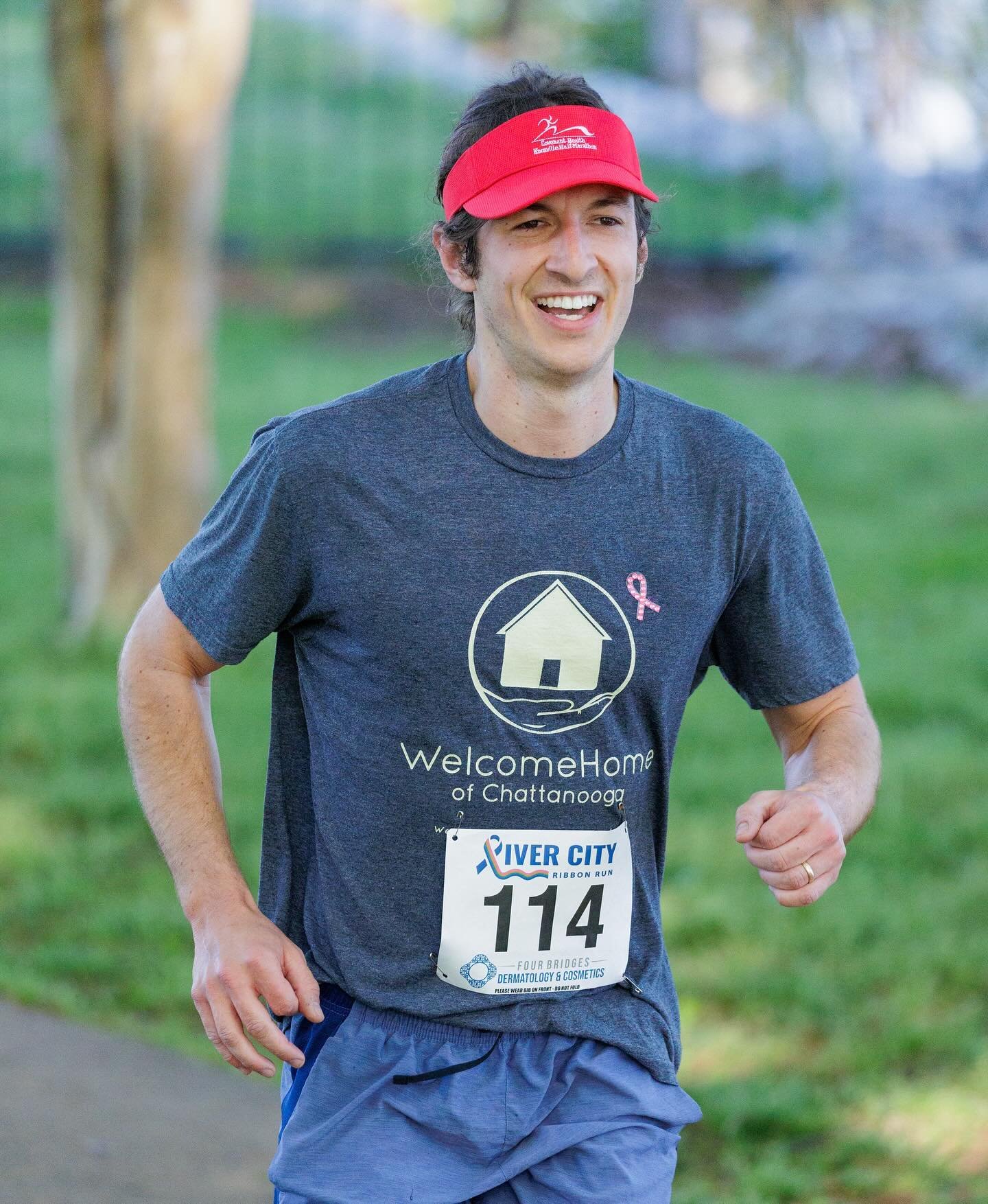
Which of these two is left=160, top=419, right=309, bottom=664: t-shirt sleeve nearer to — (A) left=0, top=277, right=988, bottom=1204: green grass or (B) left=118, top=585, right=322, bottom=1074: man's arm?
(B) left=118, top=585, right=322, bottom=1074: man's arm

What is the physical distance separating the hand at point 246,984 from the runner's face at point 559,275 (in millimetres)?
909

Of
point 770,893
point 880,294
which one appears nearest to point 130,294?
point 770,893

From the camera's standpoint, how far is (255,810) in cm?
602

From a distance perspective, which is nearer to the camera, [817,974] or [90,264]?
[817,974]

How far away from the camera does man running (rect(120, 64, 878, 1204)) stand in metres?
2.39

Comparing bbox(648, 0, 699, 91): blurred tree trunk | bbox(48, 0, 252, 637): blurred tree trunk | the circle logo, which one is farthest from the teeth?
bbox(648, 0, 699, 91): blurred tree trunk

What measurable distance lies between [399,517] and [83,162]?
5.86 metres

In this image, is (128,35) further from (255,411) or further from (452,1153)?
(452,1153)

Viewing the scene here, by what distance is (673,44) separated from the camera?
848 inches

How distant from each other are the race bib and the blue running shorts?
0.09 meters

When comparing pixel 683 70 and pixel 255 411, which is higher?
pixel 683 70

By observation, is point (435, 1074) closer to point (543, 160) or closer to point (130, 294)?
point (543, 160)

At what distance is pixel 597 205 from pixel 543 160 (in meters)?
0.11

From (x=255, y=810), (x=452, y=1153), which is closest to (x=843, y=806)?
(x=452, y=1153)
